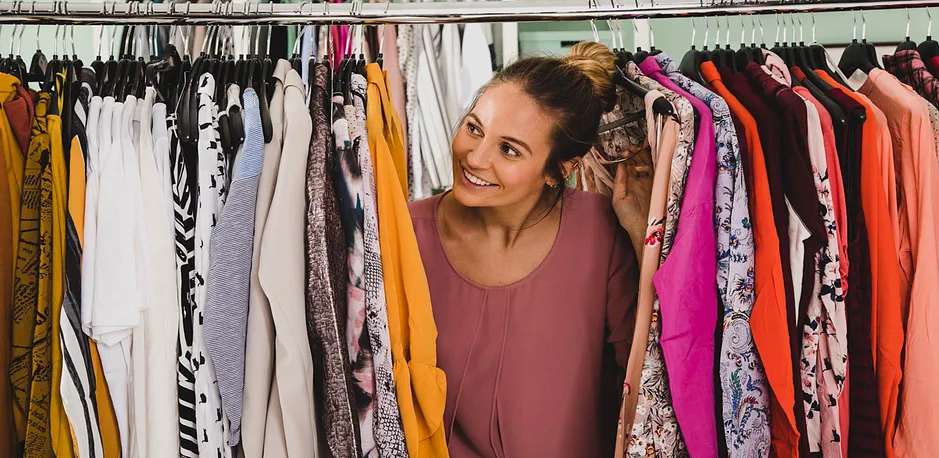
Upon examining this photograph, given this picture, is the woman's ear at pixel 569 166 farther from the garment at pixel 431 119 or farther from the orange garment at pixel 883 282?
the garment at pixel 431 119

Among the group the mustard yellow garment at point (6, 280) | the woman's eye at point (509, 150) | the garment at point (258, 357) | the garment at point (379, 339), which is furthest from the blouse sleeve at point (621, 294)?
the mustard yellow garment at point (6, 280)

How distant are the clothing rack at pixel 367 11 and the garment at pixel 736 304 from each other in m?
0.23

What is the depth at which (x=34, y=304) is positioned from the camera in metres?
1.04

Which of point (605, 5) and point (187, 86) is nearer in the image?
point (187, 86)

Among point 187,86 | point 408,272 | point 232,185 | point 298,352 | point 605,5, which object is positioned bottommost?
point 298,352

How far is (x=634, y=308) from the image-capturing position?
1.30m

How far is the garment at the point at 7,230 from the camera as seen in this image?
3.34 ft

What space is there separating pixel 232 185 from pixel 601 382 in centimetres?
74

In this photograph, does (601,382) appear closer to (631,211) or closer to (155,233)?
(631,211)

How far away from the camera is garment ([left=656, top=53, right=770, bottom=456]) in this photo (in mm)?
1043

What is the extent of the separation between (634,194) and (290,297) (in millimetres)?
612

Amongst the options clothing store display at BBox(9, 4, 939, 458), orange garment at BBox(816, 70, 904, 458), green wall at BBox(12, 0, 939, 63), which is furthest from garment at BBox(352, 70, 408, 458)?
green wall at BBox(12, 0, 939, 63)

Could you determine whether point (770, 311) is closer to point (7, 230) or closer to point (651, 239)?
point (651, 239)

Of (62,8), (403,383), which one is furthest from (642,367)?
(62,8)
